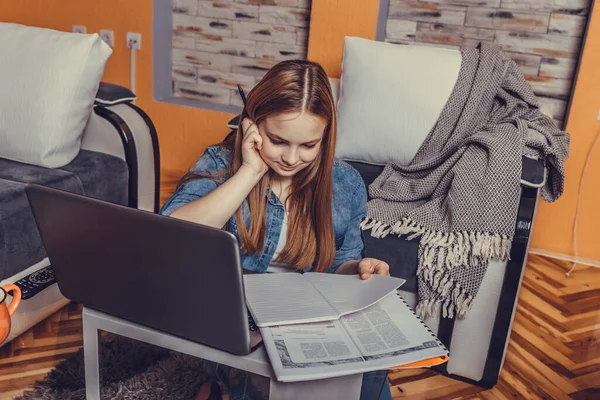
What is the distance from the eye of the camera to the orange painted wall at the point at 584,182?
233 centimetres

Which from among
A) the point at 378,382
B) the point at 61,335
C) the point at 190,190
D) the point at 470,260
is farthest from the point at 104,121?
the point at 378,382

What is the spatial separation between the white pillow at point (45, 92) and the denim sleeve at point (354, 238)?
108 cm

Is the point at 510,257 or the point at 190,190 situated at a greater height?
the point at 190,190

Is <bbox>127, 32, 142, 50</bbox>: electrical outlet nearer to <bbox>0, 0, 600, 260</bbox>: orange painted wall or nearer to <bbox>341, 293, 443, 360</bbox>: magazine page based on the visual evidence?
<bbox>0, 0, 600, 260</bbox>: orange painted wall

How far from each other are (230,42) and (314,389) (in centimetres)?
254

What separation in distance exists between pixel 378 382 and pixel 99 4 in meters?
2.73

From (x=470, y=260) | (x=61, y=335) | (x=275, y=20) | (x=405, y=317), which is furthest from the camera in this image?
(x=275, y=20)

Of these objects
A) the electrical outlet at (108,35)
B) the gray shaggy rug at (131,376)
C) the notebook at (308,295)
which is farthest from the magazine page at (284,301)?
the electrical outlet at (108,35)

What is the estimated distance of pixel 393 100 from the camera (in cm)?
205

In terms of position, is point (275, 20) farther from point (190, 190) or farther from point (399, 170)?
point (190, 190)

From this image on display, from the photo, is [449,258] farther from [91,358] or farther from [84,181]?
[84,181]

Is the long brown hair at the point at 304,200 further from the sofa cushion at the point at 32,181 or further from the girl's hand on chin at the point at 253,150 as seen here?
the sofa cushion at the point at 32,181

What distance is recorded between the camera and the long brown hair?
1104 mm

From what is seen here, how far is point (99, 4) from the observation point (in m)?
3.08
